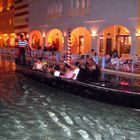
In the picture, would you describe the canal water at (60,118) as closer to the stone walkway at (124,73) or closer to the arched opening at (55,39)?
the stone walkway at (124,73)

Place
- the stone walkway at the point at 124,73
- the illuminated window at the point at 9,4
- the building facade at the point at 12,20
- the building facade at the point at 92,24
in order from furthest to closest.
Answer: the illuminated window at the point at 9,4, the building facade at the point at 12,20, the building facade at the point at 92,24, the stone walkway at the point at 124,73

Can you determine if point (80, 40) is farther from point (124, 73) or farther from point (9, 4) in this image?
point (9, 4)

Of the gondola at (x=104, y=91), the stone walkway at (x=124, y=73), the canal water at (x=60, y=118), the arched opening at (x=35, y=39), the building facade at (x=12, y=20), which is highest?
the building facade at (x=12, y=20)

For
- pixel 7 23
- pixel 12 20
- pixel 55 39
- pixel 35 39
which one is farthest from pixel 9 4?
pixel 55 39

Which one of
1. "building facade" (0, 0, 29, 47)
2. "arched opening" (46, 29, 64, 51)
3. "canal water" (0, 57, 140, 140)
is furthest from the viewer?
"building facade" (0, 0, 29, 47)

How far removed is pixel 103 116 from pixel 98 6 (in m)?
21.8

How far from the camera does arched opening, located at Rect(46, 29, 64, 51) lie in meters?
42.1

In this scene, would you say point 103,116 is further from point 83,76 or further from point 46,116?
point 83,76

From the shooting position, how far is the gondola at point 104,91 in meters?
12.1

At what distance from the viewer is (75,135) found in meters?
9.89

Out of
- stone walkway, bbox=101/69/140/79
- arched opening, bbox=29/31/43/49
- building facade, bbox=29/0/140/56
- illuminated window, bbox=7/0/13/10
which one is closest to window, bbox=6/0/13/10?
illuminated window, bbox=7/0/13/10

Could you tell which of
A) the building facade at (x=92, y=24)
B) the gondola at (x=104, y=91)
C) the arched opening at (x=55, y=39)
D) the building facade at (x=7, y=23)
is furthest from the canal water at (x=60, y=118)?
the building facade at (x=7, y=23)

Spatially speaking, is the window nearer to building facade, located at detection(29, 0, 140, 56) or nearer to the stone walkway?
building facade, located at detection(29, 0, 140, 56)

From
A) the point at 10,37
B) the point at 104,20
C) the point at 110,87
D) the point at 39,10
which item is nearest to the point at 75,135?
the point at 110,87
